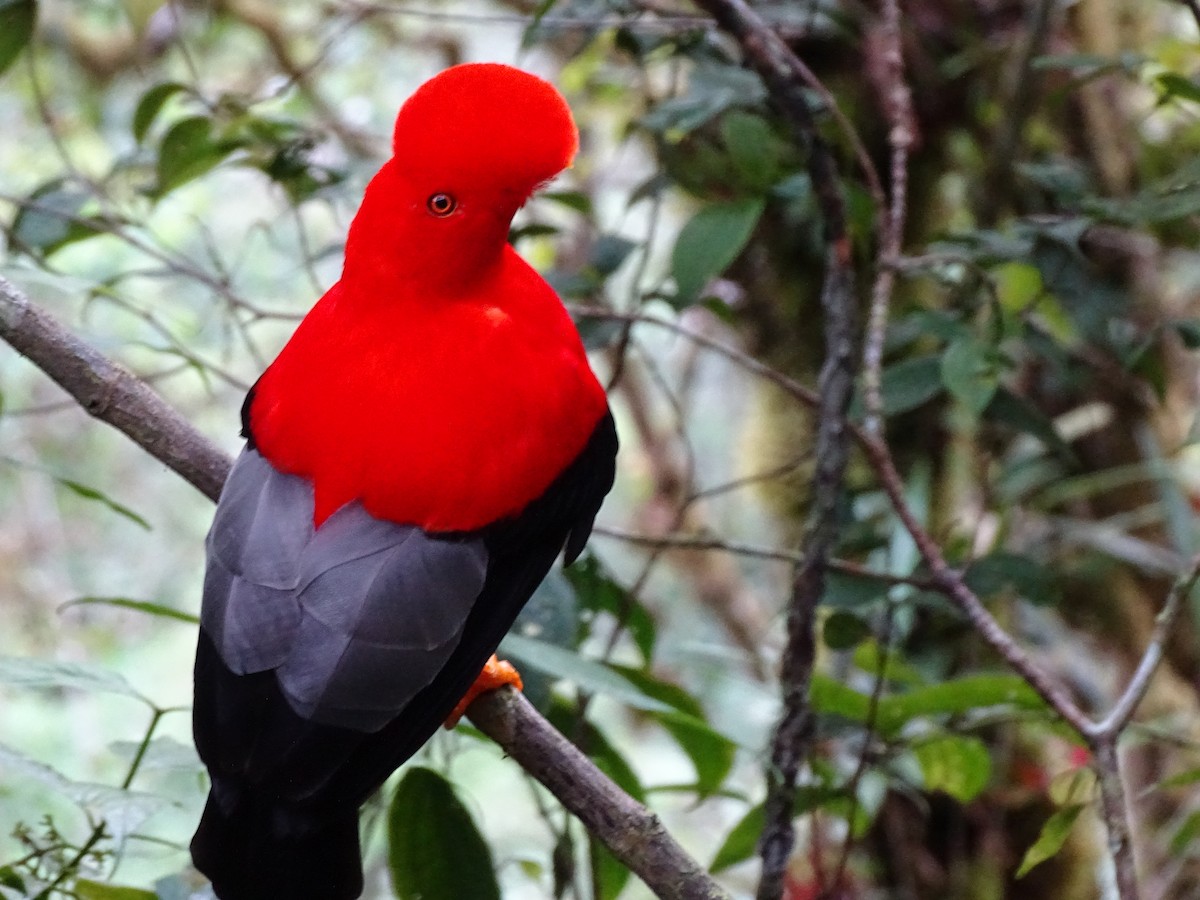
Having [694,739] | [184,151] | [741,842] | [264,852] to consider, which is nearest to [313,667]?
[264,852]

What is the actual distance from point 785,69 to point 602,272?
0.43 m

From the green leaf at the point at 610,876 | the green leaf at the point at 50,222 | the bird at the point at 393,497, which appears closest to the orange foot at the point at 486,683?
the bird at the point at 393,497

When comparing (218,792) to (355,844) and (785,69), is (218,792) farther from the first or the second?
(785,69)

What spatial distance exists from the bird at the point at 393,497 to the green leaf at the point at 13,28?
2.16ft

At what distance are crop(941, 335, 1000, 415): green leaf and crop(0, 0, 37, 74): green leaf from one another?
1345 millimetres

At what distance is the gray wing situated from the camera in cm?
119

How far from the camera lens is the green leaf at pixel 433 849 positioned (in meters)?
1.49

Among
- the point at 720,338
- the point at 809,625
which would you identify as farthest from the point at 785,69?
the point at 720,338

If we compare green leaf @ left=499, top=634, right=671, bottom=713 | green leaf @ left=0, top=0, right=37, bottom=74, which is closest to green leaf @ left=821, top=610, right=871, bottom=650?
green leaf @ left=499, top=634, right=671, bottom=713

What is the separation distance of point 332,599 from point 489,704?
0.76ft

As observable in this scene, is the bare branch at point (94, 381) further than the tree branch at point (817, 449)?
No

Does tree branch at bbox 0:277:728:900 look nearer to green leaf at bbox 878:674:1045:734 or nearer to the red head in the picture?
the red head

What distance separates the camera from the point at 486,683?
4.62 feet

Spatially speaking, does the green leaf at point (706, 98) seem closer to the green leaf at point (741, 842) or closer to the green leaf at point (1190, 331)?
the green leaf at point (1190, 331)
